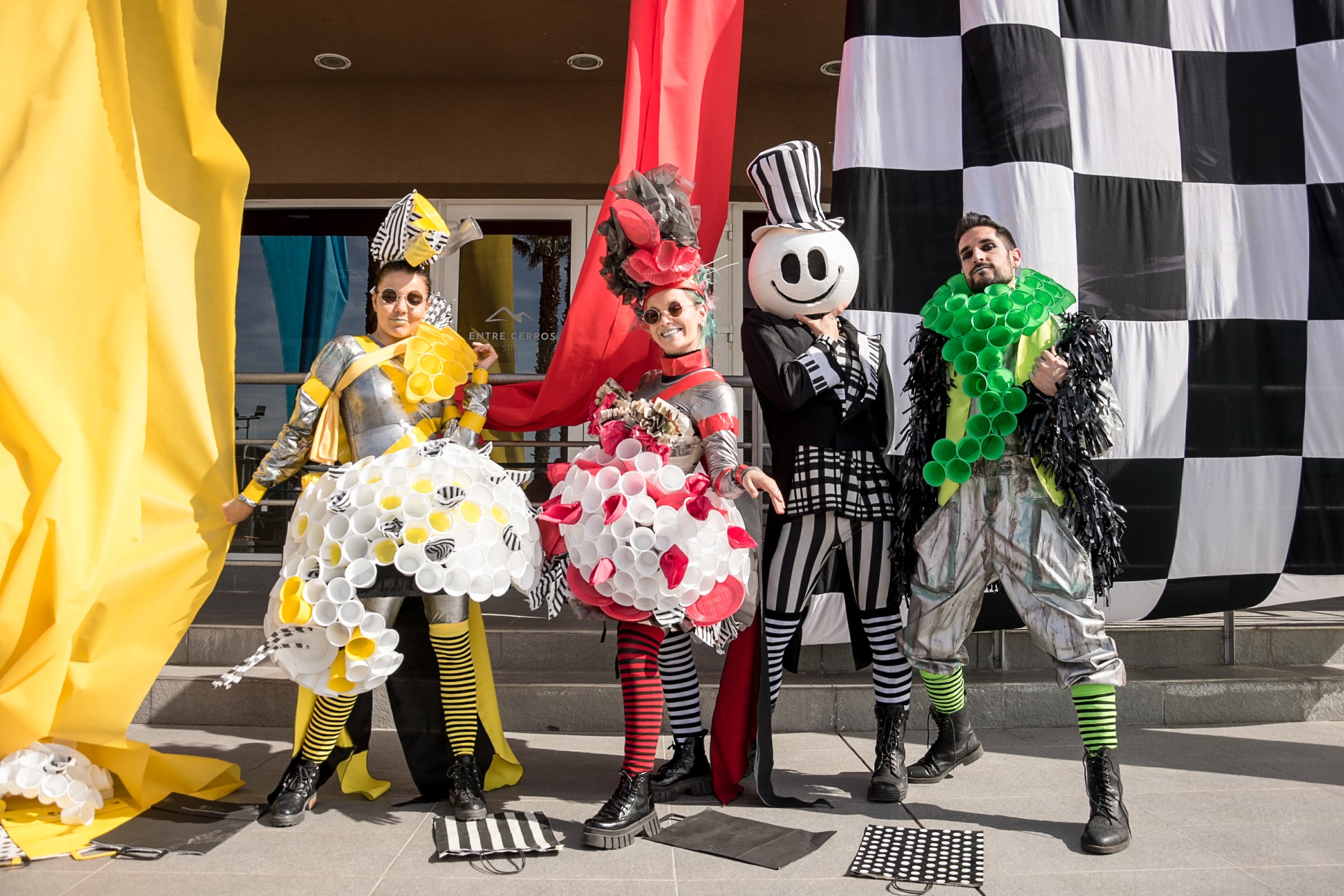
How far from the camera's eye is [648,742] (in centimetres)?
256

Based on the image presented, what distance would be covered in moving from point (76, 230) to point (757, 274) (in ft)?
6.44

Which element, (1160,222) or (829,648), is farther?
(829,648)

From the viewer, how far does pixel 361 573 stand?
244 cm

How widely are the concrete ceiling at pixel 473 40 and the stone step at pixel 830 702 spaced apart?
3.66m

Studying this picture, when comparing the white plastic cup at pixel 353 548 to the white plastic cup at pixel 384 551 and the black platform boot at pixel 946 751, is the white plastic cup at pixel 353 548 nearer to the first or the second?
the white plastic cup at pixel 384 551

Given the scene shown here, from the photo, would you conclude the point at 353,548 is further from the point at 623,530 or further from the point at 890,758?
the point at 890,758

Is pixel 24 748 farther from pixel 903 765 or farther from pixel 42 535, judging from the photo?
pixel 903 765

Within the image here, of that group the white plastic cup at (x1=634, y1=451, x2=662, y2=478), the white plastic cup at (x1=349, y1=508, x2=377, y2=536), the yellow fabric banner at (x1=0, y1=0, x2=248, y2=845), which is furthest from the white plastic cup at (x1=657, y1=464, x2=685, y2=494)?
the yellow fabric banner at (x1=0, y1=0, x2=248, y2=845)

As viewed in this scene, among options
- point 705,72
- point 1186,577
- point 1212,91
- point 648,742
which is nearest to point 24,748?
point 648,742

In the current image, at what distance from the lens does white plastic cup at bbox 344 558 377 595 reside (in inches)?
95.7

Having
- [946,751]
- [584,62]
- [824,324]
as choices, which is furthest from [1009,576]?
[584,62]

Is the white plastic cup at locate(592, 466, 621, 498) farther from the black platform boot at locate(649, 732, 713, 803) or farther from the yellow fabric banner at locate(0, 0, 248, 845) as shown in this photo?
the yellow fabric banner at locate(0, 0, 248, 845)

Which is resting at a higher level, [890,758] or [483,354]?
[483,354]

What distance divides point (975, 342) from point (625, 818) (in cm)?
159
